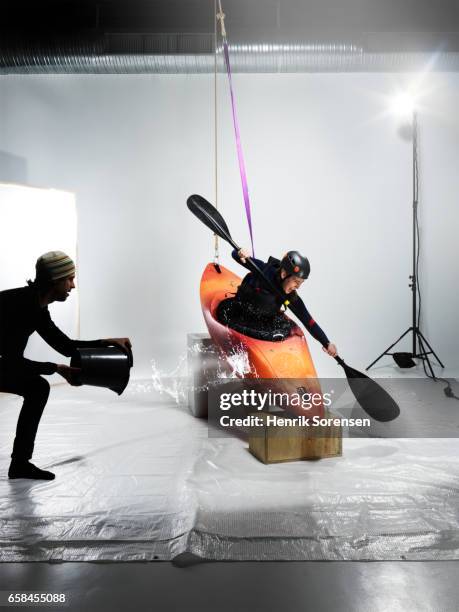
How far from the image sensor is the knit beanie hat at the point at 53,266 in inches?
85.3

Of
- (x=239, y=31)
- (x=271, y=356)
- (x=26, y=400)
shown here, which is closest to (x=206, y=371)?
(x=271, y=356)

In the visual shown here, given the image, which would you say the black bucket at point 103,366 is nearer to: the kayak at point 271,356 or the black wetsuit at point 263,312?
the kayak at point 271,356

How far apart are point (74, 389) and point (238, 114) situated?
2630 millimetres

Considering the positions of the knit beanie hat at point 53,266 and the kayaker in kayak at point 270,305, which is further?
the kayaker in kayak at point 270,305

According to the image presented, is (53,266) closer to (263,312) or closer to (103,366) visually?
(103,366)

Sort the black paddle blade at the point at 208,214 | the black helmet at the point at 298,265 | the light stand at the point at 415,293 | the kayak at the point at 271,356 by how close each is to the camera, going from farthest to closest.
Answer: the light stand at the point at 415,293
the black paddle blade at the point at 208,214
the black helmet at the point at 298,265
the kayak at the point at 271,356

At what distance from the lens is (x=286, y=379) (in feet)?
9.04

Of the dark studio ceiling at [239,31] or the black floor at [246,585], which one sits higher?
the dark studio ceiling at [239,31]

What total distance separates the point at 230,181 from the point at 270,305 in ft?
6.69

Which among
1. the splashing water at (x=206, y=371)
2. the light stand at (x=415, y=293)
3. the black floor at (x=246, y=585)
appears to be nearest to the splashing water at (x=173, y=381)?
the splashing water at (x=206, y=371)

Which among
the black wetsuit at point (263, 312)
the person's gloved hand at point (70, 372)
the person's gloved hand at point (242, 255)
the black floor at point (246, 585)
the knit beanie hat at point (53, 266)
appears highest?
the person's gloved hand at point (242, 255)

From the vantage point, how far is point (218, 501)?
7.04 feet

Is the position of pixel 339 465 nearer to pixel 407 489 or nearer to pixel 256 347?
pixel 407 489

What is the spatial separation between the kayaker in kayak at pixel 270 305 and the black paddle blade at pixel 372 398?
22 centimetres
